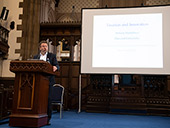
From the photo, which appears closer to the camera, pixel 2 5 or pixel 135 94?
pixel 135 94

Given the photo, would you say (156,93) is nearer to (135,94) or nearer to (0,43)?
(135,94)

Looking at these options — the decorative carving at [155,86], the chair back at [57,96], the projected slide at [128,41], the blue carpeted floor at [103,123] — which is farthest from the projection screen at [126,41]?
the blue carpeted floor at [103,123]

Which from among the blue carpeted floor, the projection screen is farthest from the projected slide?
the blue carpeted floor

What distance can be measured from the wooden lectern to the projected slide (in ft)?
9.76

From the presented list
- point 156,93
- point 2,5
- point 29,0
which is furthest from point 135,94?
point 2,5

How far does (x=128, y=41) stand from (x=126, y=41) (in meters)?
0.06

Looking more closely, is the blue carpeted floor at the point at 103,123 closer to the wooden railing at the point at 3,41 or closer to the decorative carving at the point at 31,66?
the decorative carving at the point at 31,66

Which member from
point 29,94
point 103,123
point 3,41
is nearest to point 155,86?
point 103,123

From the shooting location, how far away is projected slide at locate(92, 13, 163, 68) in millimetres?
6086

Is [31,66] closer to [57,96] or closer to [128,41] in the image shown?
[57,96]

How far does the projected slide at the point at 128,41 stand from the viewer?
240 inches

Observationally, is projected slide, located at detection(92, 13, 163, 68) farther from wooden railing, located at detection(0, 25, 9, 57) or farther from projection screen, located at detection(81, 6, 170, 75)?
wooden railing, located at detection(0, 25, 9, 57)

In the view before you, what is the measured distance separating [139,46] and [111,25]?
104 centimetres

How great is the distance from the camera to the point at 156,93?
688 cm
